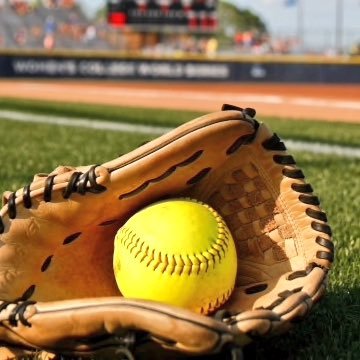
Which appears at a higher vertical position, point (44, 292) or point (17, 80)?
point (44, 292)

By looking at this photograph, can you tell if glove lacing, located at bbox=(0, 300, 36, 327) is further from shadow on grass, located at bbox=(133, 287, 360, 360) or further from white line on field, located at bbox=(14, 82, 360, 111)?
white line on field, located at bbox=(14, 82, 360, 111)

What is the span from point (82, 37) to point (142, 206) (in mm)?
21689

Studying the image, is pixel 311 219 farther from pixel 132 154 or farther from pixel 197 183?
pixel 132 154

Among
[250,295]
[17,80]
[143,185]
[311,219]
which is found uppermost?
[143,185]

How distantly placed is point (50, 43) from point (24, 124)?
14011mm

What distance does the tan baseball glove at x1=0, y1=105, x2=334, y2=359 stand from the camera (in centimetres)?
157

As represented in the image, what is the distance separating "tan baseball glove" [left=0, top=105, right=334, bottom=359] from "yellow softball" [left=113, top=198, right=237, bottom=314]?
0.30ft

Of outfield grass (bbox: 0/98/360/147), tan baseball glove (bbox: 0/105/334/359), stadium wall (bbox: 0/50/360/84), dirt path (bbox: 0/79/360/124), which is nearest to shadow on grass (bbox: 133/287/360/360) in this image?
tan baseball glove (bbox: 0/105/334/359)

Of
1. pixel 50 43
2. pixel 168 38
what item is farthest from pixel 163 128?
pixel 168 38

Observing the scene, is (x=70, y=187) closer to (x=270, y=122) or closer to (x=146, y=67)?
(x=270, y=122)

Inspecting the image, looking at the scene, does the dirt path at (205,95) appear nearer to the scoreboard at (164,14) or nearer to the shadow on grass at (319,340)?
the scoreboard at (164,14)

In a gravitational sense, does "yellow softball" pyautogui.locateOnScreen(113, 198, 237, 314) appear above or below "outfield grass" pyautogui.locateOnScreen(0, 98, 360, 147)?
above

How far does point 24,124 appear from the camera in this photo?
8031 mm

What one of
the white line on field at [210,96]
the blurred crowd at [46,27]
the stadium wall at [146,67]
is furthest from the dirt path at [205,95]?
Answer: the blurred crowd at [46,27]
